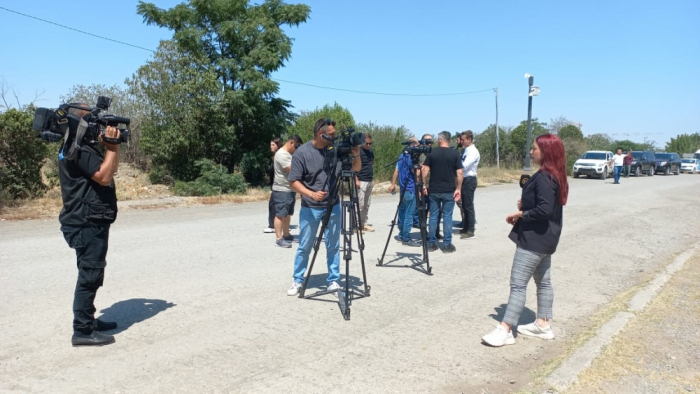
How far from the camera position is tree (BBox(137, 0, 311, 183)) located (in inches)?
696

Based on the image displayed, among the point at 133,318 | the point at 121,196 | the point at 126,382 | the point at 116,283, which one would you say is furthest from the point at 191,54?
the point at 126,382

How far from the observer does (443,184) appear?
7.71m

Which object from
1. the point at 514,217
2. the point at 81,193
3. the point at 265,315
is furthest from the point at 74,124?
the point at 514,217

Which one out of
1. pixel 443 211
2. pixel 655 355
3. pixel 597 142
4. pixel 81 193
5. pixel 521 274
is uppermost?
pixel 597 142

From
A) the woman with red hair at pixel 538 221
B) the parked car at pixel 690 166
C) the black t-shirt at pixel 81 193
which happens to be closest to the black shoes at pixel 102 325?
the black t-shirt at pixel 81 193

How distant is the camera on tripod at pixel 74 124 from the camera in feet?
12.4

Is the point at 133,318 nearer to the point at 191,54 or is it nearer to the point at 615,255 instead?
the point at 615,255

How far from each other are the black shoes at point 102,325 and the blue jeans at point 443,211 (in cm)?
496

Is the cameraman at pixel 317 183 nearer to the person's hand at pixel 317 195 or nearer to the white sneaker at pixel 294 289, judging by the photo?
the person's hand at pixel 317 195

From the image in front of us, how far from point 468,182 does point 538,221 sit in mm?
4908

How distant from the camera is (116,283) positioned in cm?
584

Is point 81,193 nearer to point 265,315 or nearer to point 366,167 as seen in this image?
point 265,315

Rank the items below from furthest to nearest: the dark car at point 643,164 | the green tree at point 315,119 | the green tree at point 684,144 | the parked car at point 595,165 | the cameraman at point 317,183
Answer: the green tree at point 684,144 → the dark car at point 643,164 → the parked car at point 595,165 → the green tree at point 315,119 → the cameraman at point 317,183

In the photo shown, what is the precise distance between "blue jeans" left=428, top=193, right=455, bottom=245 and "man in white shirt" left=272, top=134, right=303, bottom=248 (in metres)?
2.27
